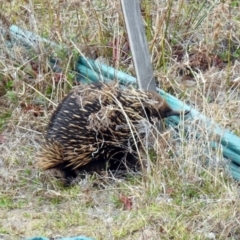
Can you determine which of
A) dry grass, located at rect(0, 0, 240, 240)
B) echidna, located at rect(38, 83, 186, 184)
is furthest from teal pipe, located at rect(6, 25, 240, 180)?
echidna, located at rect(38, 83, 186, 184)

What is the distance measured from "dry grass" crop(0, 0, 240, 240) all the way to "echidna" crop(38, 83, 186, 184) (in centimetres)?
16

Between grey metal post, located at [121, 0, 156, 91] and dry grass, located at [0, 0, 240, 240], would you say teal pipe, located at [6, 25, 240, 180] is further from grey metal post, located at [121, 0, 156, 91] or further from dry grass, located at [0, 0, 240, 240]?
grey metal post, located at [121, 0, 156, 91]

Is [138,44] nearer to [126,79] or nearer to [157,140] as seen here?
[126,79]

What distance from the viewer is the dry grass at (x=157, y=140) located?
4.44 meters

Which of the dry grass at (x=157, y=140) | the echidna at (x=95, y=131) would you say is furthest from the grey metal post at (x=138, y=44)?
the dry grass at (x=157, y=140)

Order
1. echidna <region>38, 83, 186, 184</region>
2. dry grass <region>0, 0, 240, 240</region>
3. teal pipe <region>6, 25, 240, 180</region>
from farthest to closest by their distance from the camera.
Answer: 1. echidna <region>38, 83, 186, 184</region>
2. teal pipe <region>6, 25, 240, 180</region>
3. dry grass <region>0, 0, 240, 240</region>

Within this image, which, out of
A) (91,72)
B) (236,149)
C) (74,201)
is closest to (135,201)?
(74,201)

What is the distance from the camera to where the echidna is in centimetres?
521

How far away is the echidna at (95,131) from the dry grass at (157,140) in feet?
0.51

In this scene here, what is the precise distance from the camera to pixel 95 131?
526 centimetres

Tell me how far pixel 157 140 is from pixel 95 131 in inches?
26.1

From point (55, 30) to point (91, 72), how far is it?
1.83 feet

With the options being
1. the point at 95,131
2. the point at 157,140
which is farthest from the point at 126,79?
the point at 157,140

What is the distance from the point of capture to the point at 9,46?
21.0 feet
